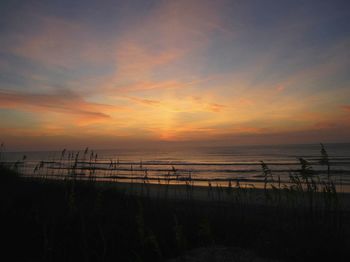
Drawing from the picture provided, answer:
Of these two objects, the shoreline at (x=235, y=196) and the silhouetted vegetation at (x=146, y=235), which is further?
the shoreline at (x=235, y=196)

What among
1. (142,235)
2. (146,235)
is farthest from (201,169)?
(142,235)

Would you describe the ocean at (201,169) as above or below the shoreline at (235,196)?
above

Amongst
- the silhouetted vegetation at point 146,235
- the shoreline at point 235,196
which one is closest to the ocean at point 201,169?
the shoreline at point 235,196

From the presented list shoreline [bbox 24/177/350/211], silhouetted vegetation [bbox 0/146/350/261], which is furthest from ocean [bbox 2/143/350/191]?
silhouetted vegetation [bbox 0/146/350/261]

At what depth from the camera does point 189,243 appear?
550 centimetres

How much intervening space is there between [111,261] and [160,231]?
1240 millimetres

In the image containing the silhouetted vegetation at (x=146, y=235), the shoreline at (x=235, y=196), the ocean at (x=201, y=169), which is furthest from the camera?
the ocean at (x=201, y=169)

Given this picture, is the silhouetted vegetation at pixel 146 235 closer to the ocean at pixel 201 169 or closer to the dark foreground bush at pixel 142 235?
the dark foreground bush at pixel 142 235

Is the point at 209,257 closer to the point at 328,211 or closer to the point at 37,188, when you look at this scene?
the point at 328,211

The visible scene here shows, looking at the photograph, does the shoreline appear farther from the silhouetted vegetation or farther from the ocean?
the silhouetted vegetation

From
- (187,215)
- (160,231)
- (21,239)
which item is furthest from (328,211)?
(21,239)

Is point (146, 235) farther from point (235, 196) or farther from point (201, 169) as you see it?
point (201, 169)

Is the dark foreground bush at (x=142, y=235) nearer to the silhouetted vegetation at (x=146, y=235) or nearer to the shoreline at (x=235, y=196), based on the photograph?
the silhouetted vegetation at (x=146, y=235)

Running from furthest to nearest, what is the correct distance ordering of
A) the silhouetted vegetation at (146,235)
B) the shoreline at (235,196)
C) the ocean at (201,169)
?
the ocean at (201,169) → the shoreline at (235,196) → the silhouetted vegetation at (146,235)
